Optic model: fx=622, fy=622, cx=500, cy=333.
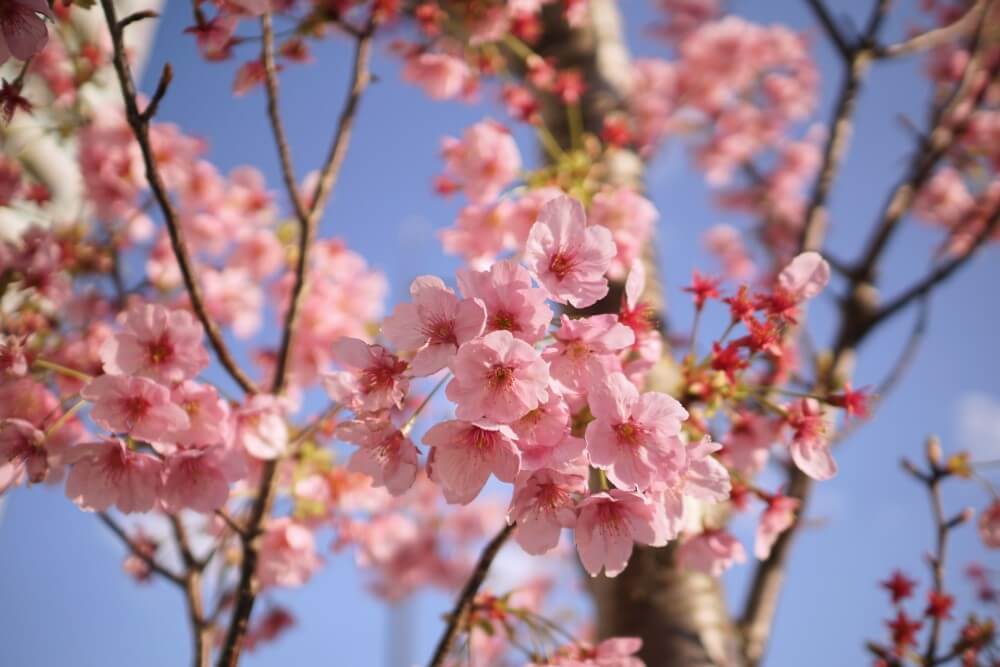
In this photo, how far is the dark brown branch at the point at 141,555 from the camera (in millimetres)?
1535

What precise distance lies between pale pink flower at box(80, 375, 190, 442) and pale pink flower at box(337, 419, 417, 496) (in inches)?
11.1

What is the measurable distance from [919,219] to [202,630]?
5.93 metres

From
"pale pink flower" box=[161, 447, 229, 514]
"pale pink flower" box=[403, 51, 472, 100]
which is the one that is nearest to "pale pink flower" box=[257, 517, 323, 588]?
"pale pink flower" box=[161, 447, 229, 514]

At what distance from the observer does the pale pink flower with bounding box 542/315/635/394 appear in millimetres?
872

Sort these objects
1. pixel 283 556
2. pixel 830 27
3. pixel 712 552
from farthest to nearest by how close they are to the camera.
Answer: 1. pixel 830 27
2. pixel 283 556
3. pixel 712 552

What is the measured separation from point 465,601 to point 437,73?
68.1 inches

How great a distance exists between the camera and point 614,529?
0.96m

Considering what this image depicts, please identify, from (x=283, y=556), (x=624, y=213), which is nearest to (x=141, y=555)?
(x=283, y=556)

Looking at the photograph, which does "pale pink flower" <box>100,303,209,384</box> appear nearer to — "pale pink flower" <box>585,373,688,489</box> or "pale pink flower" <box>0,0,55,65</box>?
"pale pink flower" <box>0,0,55,65</box>

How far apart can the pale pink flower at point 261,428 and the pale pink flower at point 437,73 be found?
1375 mm

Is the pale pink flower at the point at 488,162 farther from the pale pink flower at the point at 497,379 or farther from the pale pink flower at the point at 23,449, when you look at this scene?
the pale pink flower at the point at 23,449

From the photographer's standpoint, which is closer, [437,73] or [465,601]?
[465,601]

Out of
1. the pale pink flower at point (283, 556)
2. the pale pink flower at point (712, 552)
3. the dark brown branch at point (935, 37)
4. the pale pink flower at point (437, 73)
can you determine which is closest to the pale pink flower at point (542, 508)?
the pale pink flower at point (712, 552)

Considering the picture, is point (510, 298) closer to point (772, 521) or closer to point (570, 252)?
point (570, 252)
